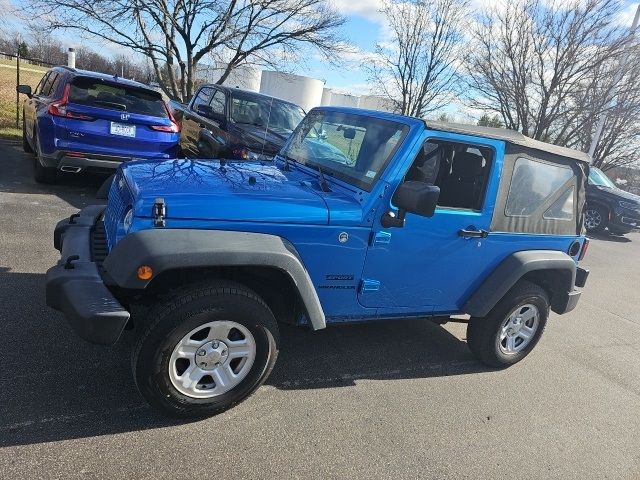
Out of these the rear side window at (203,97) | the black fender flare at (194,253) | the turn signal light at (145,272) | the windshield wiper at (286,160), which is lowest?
the turn signal light at (145,272)

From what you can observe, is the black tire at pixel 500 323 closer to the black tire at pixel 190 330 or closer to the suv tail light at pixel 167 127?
the black tire at pixel 190 330

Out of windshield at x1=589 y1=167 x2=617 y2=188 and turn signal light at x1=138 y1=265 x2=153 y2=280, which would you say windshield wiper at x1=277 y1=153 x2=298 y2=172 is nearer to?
turn signal light at x1=138 y1=265 x2=153 y2=280

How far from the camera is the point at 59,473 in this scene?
225cm

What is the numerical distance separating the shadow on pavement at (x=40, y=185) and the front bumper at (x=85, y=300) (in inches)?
152

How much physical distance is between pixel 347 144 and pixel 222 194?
118 cm

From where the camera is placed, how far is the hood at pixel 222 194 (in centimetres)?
263

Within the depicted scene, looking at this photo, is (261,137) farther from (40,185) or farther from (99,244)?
(99,244)

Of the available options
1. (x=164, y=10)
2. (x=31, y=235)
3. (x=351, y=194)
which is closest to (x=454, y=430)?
(x=351, y=194)

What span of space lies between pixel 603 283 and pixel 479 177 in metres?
5.88

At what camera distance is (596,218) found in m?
13.6

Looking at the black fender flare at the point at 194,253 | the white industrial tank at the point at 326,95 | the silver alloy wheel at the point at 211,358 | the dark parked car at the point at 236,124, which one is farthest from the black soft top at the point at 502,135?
the white industrial tank at the point at 326,95

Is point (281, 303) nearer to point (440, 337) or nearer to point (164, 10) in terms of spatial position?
point (440, 337)

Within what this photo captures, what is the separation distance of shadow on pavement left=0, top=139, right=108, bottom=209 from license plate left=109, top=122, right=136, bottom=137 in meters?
1.00

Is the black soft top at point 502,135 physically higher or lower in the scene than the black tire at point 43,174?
higher
